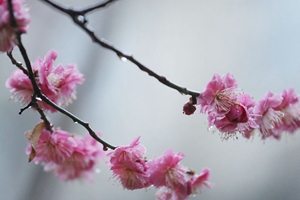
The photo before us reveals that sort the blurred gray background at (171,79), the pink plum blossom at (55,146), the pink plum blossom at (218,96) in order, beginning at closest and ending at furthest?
1. the pink plum blossom at (218,96)
2. the pink plum blossom at (55,146)
3. the blurred gray background at (171,79)

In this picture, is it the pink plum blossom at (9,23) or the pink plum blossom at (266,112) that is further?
the pink plum blossom at (266,112)

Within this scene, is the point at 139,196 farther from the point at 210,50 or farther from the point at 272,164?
the point at 210,50

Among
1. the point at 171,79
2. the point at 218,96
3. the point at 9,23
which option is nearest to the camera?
the point at 9,23

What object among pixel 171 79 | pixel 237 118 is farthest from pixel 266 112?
pixel 171 79

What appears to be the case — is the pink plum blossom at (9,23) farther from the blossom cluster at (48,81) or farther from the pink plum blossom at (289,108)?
the pink plum blossom at (289,108)

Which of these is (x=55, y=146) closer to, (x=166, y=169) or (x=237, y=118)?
(x=166, y=169)

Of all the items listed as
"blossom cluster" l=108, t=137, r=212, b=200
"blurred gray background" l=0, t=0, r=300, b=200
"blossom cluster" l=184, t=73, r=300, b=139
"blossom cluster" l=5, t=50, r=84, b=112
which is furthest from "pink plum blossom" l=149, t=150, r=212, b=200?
"blurred gray background" l=0, t=0, r=300, b=200

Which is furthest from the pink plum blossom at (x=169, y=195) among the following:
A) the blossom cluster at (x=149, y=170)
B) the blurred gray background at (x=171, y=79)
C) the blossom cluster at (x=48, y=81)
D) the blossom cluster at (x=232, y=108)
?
the blurred gray background at (x=171, y=79)
